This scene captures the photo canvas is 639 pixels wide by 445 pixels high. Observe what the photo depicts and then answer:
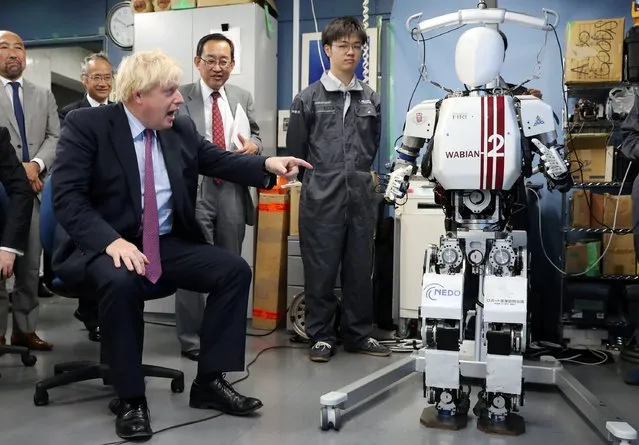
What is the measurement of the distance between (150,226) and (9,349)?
47.2 inches

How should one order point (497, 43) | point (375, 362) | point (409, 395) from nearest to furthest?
point (497, 43), point (409, 395), point (375, 362)

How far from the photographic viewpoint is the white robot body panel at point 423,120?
2.37 metres

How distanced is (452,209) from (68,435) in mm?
1596

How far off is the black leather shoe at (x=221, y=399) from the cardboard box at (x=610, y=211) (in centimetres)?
241

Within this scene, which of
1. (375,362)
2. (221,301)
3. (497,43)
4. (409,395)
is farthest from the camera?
(375,362)

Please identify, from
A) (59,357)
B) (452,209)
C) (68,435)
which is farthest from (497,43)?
(59,357)

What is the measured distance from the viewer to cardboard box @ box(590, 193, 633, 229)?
355cm

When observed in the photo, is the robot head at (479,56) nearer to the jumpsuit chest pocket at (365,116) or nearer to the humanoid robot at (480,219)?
the humanoid robot at (480,219)

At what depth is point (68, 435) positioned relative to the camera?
2.02 metres

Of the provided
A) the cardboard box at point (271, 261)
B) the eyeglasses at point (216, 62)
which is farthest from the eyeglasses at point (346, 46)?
the cardboard box at point (271, 261)

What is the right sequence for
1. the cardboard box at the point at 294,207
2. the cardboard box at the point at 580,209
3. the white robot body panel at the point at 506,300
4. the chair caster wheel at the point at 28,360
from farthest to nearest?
1. the cardboard box at the point at 294,207
2. the cardboard box at the point at 580,209
3. the chair caster wheel at the point at 28,360
4. the white robot body panel at the point at 506,300

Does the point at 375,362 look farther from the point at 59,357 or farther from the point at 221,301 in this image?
the point at 59,357

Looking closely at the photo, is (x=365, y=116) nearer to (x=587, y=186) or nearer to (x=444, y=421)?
(x=587, y=186)

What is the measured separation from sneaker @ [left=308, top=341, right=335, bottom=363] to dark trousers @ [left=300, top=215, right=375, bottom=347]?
57 millimetres
